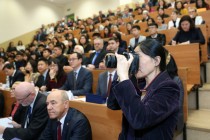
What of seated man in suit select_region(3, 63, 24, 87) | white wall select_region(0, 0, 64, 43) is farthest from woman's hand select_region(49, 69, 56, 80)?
white wall select_region(0, 0, 64, 43)

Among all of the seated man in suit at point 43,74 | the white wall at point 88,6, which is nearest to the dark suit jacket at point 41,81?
the seated man in suit at point 43,74

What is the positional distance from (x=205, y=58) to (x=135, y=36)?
5.97 feet

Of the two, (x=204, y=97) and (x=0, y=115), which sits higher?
(x=204, y=97)

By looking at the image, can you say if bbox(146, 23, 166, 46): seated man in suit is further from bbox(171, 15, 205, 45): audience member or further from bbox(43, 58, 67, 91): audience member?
bbox(43, 58, 67, 91): audience member

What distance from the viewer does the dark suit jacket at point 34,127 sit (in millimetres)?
1841

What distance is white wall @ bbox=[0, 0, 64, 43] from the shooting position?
36.4ft

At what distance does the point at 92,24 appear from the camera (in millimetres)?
8406

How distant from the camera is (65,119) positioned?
5.40 ft

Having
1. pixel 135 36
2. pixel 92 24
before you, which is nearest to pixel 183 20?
pixel 135 36

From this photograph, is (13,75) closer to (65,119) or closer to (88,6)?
(65,119)

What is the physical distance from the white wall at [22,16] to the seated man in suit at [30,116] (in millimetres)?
10006

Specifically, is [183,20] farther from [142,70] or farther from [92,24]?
[92,24]

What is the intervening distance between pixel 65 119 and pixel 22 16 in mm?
11290

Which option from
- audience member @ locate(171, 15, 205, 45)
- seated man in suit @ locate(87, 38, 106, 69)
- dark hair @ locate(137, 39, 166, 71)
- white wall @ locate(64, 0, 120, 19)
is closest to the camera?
dark hair @ locate(137, 39, 166, 71)
